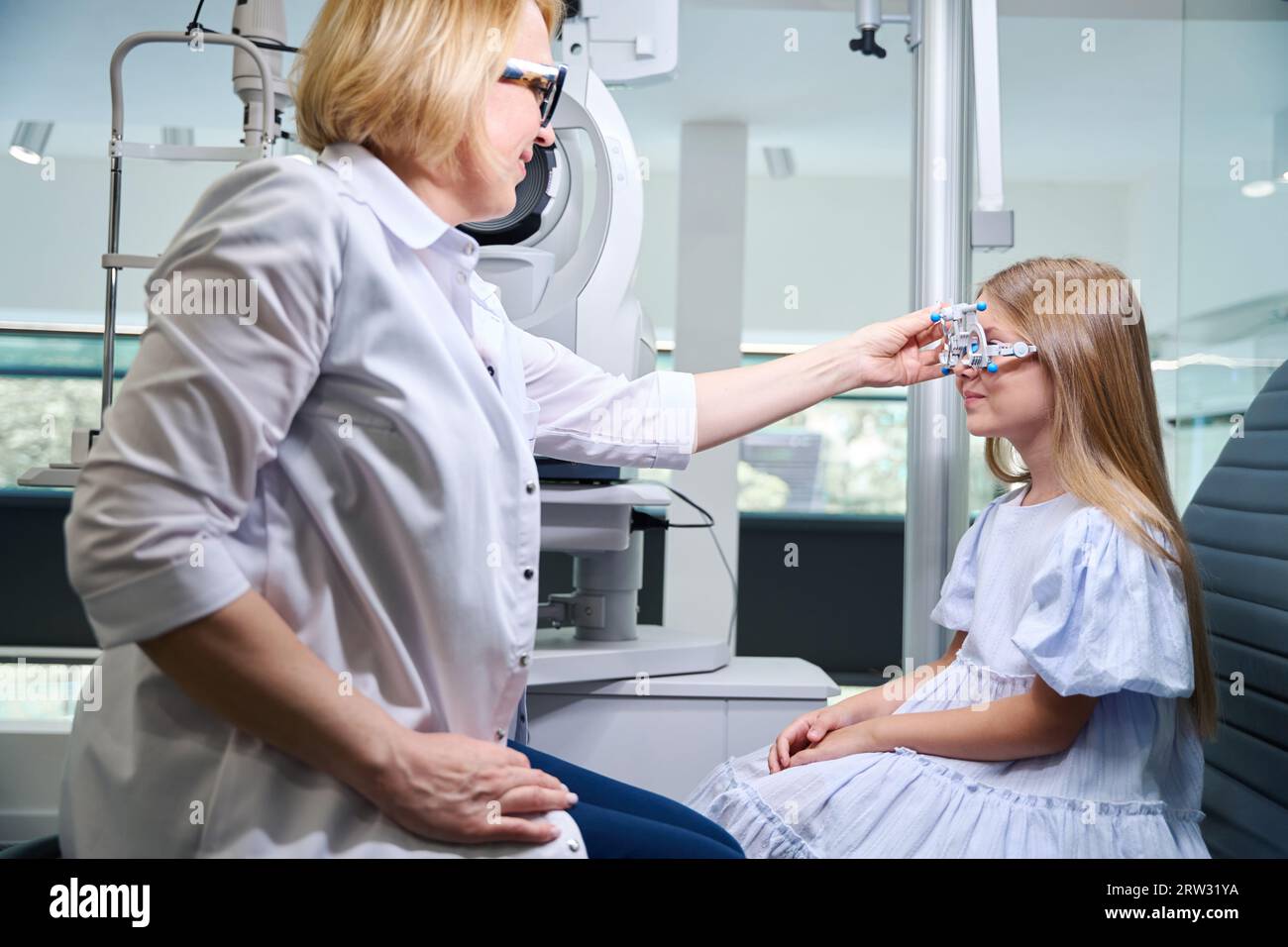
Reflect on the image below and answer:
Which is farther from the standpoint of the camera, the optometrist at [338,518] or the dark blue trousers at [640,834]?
the dark blue trousers at [640,834]

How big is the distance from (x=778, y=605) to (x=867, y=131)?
2.15 metres

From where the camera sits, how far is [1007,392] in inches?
49.6

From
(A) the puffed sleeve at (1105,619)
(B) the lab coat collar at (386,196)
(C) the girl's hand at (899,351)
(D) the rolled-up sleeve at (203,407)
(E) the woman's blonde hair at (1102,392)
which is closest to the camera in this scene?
(D) the rolled-up sleeve at (203,407)

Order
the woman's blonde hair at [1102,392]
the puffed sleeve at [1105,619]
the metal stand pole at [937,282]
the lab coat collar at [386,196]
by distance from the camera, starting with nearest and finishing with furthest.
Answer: the lab coat collar at [386,196]
the puffed sleeve at [1105,619]
the woman's blonde hair at [1102,392]
the metal stand pole at [937,282]

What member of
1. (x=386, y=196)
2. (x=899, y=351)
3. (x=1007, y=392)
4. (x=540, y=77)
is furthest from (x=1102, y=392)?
(x=386, y=196)

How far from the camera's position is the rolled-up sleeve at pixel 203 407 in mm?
660

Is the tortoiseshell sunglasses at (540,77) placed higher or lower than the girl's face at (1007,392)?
higher

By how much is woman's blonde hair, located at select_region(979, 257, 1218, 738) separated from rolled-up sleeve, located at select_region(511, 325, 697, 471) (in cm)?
44

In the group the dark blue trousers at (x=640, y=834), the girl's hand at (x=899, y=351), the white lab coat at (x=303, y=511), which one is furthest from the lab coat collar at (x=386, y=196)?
the girl's hand at (x=899, y=351)

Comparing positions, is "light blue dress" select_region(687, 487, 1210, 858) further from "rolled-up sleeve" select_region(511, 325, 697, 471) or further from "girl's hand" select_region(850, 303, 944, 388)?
"rolled-up sleeve" select_region(511, 325, 697, 471)

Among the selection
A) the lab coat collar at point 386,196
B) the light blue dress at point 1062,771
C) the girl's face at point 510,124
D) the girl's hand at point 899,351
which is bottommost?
the light blue dress at point 1062,771

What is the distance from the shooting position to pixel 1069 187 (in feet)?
17.8

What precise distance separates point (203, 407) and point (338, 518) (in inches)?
5.3

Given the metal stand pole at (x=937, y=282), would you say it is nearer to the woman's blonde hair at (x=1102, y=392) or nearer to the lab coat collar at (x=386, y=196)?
the woman's blonde hair at (x=1102, y=392)
